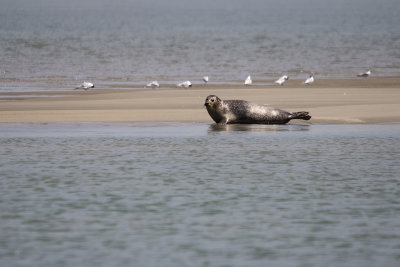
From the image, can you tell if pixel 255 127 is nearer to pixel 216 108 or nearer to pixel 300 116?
pixel 216 108

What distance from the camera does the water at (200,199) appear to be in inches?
322

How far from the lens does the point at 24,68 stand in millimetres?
39781

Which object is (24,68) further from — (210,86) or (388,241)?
(388,241)

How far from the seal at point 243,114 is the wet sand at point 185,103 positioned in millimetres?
779

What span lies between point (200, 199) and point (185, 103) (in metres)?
12.2

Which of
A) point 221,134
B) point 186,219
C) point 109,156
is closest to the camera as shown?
point 186,219

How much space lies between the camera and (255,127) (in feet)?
58.5

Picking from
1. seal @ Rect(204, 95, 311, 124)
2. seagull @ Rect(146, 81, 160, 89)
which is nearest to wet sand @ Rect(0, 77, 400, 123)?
seagull @ Rect(146, 81, 160, 89)

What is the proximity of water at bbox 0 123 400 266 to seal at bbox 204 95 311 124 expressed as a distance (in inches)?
66.0

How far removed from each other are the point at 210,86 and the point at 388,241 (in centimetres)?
2144

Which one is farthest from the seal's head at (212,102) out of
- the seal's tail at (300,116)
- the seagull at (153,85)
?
the seagull at (153,85)

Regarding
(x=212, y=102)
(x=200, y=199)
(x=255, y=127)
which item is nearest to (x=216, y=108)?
(x=212, y=102)

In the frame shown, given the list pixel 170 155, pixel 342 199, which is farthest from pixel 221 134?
pixel 342 199

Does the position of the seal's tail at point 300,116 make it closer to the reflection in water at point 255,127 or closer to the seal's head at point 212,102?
the reflection in water at point 255,127
